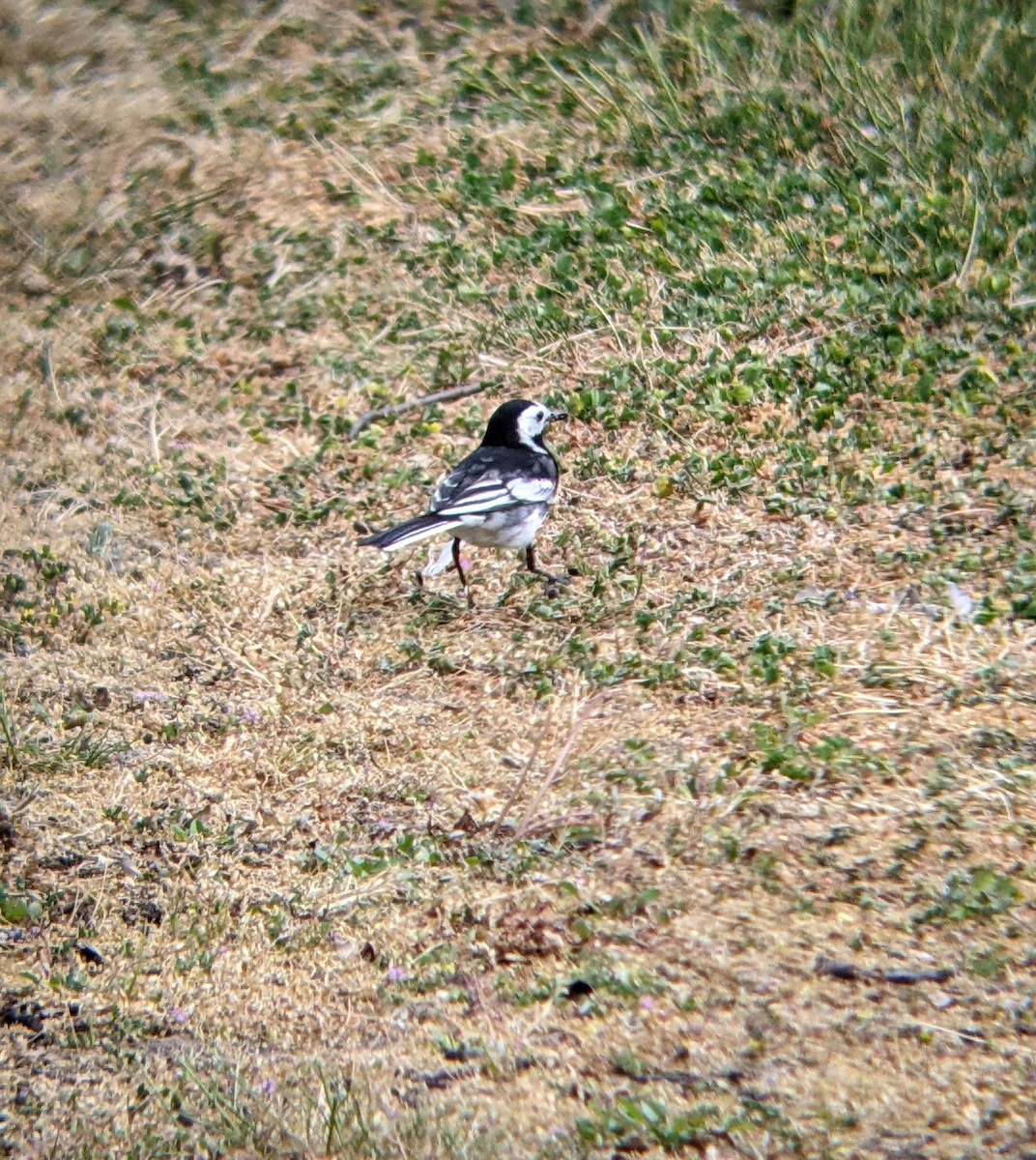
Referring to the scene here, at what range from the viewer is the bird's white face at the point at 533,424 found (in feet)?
24.5

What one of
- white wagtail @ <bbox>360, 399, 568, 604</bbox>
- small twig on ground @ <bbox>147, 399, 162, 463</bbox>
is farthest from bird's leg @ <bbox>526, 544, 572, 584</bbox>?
small twig on ground @ <bbox>147, 399, 162, 463</bbox>

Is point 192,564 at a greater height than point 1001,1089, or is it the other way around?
point 1001,1089

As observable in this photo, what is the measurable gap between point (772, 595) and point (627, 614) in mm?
624

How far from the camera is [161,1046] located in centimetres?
449

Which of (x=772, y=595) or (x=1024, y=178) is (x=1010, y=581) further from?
(x=1024, y=178)

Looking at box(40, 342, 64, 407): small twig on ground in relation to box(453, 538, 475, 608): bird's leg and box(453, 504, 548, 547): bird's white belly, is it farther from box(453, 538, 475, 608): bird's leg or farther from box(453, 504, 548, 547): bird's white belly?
box(453, 504, 548, 547): bird's white belly

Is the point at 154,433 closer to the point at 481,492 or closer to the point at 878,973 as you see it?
the point at 481,492

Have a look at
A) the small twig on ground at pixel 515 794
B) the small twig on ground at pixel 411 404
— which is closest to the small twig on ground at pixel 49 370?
the small twig on ground at pixel 411 404

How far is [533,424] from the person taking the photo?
7.53 meters

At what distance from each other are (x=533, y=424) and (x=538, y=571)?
81 centimetres

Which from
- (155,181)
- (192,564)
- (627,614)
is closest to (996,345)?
(627,614)

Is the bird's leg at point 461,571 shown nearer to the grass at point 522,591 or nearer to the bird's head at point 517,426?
the grass at point 522,591

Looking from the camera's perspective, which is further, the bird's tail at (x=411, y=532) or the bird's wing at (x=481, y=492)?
the bird's wing at (x=481, y=492)

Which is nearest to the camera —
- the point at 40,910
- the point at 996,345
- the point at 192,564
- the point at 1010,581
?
the point at 40,910
